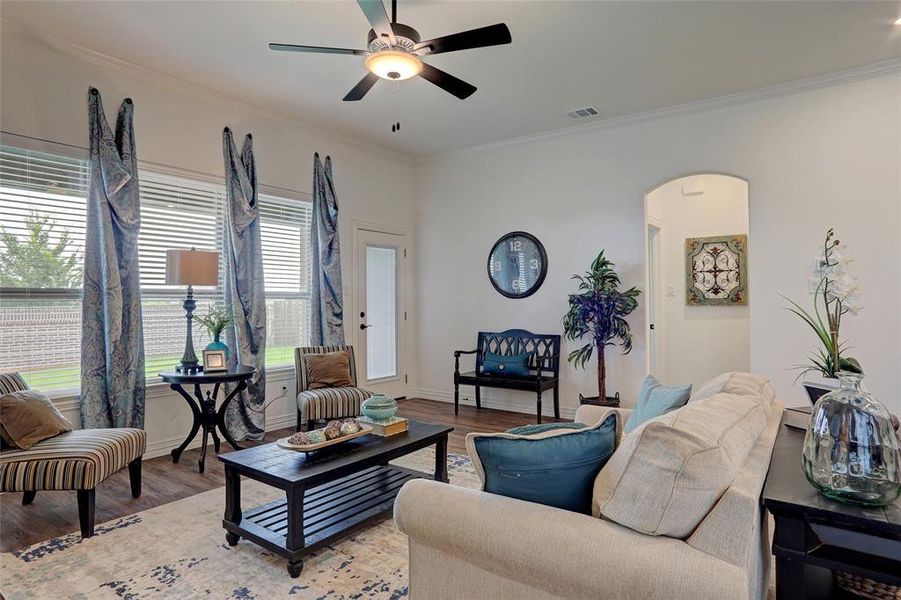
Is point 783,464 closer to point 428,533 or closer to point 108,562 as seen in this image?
point 428,533

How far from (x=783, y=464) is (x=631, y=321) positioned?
350cm

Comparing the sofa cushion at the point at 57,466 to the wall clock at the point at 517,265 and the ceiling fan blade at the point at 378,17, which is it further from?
the wall clock at the point at 517,265

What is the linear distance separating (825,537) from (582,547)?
636 millimetres

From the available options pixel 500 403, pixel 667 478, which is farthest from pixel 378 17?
pixel 500 403

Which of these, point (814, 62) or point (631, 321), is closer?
point (814, 62)

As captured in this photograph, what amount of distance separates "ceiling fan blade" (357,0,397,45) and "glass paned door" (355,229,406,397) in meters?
3.20

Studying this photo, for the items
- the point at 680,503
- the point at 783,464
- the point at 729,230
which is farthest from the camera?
the point at 729,230

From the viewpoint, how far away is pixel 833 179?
4035 mm

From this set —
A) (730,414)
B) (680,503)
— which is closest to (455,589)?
(680,503)

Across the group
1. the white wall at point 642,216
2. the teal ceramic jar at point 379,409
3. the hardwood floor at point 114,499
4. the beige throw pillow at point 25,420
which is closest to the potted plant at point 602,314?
the white wall at point 642,216

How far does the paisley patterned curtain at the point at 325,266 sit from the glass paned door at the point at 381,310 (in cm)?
45

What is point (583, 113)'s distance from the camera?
191 inches

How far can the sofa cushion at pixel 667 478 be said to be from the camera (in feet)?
4.09

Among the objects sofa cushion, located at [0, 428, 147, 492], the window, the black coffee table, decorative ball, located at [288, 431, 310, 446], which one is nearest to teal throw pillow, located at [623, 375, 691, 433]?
the black coffee table
